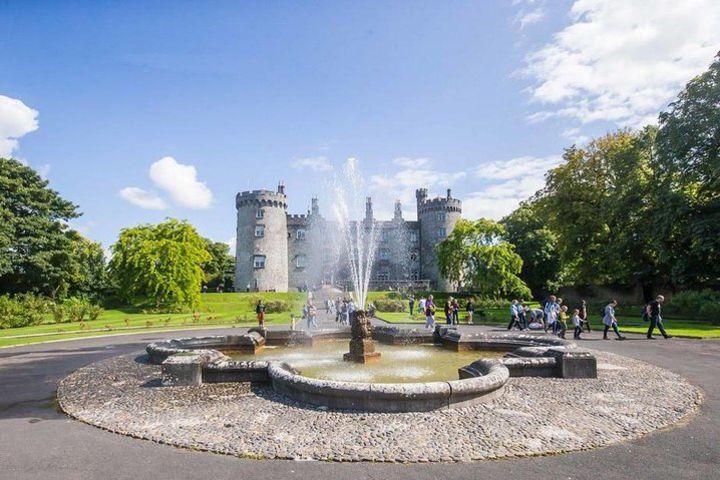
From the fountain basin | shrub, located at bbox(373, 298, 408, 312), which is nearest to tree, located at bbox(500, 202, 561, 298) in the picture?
shrub, located at bbox(373, 298, 408, 312)

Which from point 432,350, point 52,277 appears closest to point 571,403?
point 432,350

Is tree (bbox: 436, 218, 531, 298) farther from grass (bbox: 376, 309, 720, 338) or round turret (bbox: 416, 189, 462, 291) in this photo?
round turret (bbox: 416, 189, 462, 291)

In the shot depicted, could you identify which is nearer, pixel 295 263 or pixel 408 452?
pixel 408 452

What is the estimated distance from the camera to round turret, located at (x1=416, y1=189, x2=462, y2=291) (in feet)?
266

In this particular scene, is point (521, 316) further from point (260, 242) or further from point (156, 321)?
point (260, 242)

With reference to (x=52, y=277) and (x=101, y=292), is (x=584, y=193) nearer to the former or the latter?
(x=52, y=277)

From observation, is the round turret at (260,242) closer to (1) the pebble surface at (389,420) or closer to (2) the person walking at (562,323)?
(2) the person walking at (562,323)

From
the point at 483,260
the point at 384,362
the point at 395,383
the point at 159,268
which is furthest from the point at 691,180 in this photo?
the point at 159,268

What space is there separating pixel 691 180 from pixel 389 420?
33.8 m

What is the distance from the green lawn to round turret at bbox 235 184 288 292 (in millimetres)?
10533

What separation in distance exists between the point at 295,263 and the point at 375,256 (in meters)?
15.3

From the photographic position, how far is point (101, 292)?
61312 millimetres

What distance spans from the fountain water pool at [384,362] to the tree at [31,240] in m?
42.6

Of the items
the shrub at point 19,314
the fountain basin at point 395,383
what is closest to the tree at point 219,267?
the shrub at point 19,314
